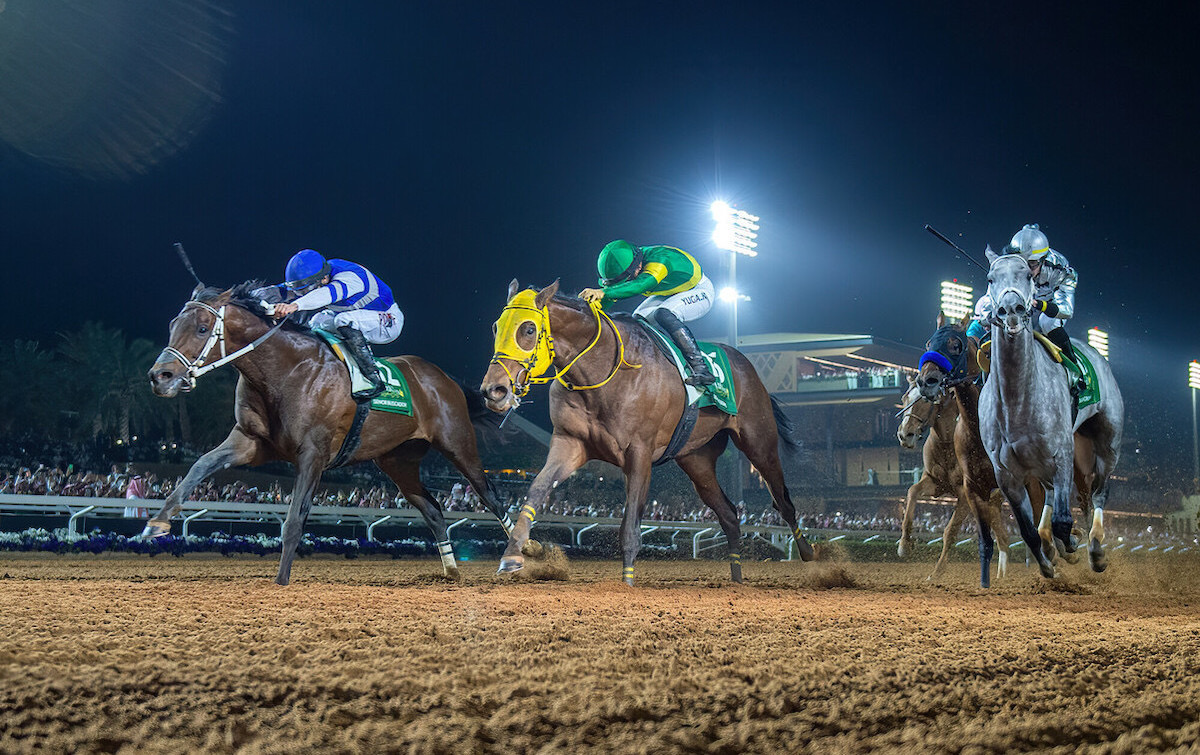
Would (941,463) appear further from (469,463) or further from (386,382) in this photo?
(386,382)

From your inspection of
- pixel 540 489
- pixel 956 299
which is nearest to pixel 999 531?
pixel 540 489

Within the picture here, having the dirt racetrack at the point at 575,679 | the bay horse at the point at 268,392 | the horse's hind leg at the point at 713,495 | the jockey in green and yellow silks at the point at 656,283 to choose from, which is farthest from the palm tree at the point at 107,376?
the dirt racetrack at the point at 575,679

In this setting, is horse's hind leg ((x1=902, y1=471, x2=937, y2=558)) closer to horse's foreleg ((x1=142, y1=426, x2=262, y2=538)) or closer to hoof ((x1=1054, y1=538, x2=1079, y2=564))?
hoof ((x1=1054, y1=538, x2=1079, y2=564))

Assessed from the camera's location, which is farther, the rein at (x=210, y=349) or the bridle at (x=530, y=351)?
the rein at (x=210, y=349)

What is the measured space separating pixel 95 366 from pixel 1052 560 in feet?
108

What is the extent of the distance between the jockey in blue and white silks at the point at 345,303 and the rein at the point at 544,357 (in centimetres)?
137

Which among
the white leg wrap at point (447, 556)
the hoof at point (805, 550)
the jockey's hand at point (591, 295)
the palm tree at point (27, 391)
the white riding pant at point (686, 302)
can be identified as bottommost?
the white leg wrap at point (447, 556)

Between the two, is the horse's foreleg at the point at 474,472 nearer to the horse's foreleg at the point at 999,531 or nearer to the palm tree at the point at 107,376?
the horse's foreleg at the point at 999,531

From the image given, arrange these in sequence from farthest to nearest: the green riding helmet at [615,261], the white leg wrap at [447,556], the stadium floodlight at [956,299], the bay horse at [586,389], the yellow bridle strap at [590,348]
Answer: the stadium floodlight at [956,299]
the white leg wrap at [447,556]
the green riding helmet at [615,261]
the yellow bridle strap at [590,348]
the bay horse at [586,389]

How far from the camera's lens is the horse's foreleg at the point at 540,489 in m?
5.37

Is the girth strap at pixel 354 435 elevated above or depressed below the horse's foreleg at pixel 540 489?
above

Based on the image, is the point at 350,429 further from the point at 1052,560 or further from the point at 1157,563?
the point at 1157,563

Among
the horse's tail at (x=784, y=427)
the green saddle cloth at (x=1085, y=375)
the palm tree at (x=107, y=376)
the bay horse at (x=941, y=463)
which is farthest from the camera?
the palm tree at (x=107, y=376)

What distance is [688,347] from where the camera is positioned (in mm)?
6527
